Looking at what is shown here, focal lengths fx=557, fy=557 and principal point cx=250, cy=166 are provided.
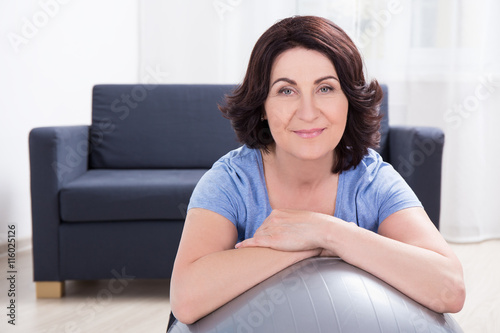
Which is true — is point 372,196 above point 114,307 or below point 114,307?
above

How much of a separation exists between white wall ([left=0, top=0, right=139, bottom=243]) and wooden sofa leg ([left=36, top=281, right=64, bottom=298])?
2.17 ft

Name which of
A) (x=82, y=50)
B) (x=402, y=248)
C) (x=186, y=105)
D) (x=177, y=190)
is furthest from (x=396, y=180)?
(x=82, y=50)

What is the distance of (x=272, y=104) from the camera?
121cm

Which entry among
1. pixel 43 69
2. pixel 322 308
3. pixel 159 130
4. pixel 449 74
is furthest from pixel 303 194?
pixel 449 74

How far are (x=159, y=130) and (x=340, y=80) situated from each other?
6.08 ft

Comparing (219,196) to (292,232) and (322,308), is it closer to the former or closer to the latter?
(292,232)

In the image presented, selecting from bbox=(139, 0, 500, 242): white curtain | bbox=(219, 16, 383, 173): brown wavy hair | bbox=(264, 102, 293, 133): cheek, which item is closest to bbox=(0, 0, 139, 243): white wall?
bbox=(139, 0, 500, 242): white curtain

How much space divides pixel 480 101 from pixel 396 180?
244 cm

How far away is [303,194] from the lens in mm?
1319

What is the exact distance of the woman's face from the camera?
1168mm

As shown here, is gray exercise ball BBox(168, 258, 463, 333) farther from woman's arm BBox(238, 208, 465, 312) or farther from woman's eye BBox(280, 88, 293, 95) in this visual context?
woman's eye BBox(280, 88, 293, 95)

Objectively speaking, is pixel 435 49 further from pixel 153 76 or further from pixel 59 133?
pixel 59 133

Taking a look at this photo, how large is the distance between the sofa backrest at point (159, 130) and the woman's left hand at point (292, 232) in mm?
1733

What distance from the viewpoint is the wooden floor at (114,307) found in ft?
6.65
